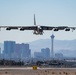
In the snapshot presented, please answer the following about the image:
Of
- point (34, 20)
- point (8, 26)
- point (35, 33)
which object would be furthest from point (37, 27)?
point (34, 20)

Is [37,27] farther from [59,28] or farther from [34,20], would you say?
[34,20]

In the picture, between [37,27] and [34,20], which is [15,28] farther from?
[34,20]

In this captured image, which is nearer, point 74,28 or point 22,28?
point 22,28

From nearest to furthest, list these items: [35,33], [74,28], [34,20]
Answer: [35,33] < [74,28] < [34,20]

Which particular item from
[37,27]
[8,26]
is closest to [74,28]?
[37,27]

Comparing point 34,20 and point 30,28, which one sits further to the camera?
point 34,20

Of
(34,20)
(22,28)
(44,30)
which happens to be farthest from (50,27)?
(34,20)

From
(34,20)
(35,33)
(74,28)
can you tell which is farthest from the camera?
(34,20)
